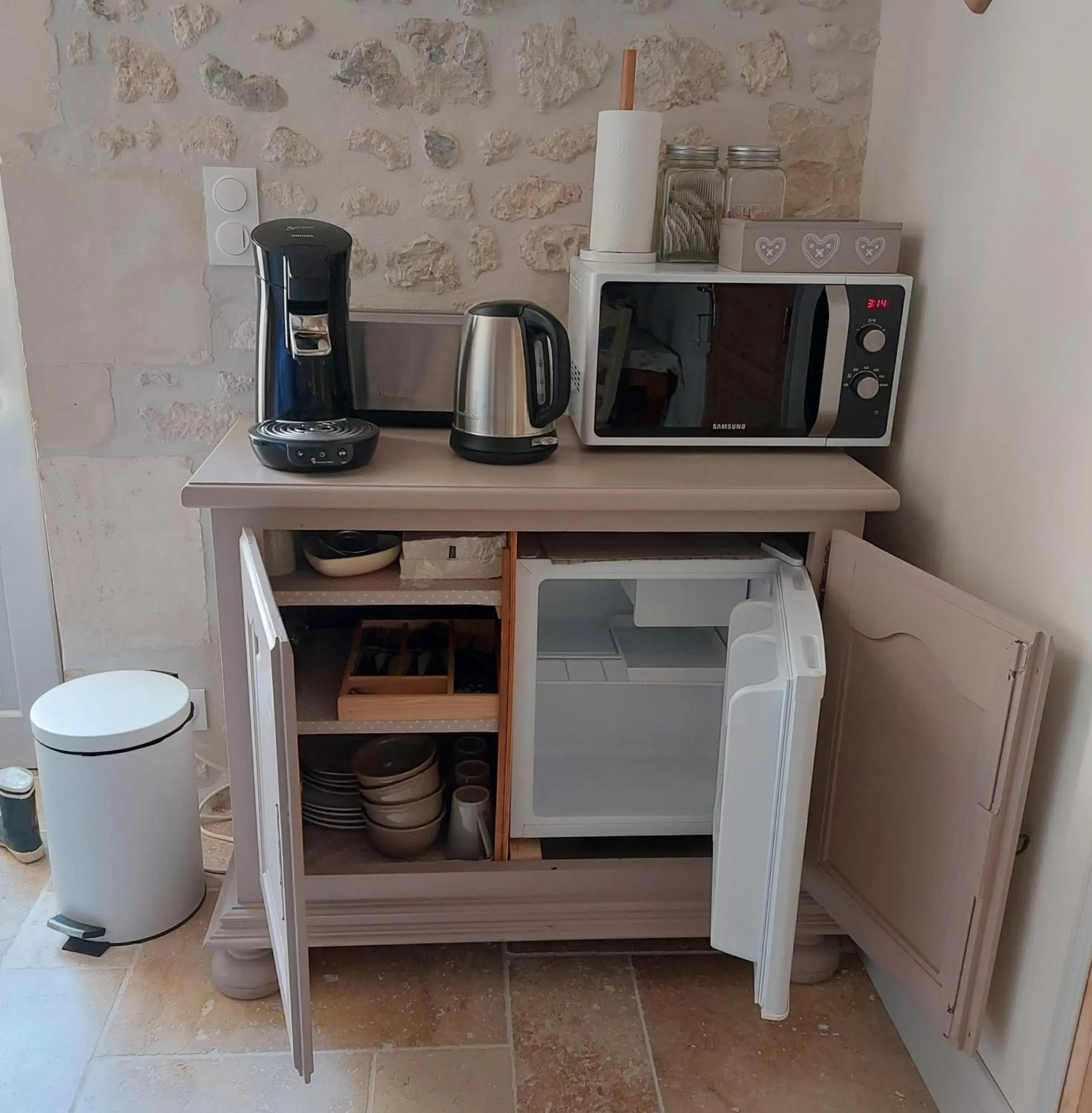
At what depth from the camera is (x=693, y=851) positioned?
172cm

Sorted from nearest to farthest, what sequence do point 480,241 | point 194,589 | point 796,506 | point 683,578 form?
point 796,506
point 683,578
point 480,241
point 194,589

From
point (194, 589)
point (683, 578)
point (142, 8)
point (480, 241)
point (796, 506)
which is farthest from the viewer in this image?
point (194, 589)

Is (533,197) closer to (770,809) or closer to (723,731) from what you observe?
(723,731)

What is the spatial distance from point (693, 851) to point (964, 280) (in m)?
0.99

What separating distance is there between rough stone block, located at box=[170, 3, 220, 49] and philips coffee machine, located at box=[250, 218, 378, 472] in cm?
44

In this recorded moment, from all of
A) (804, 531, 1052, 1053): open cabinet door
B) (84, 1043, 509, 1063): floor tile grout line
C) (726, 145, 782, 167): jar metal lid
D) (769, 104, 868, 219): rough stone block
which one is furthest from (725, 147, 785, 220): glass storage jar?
(84, 1043, 509, 1063): floor tile grout line

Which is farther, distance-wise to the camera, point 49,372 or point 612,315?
point 49,372

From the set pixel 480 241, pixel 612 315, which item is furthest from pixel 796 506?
pixel 480 241

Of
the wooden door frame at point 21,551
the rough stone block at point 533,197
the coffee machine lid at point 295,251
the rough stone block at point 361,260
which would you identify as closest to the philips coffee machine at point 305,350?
the coffee machine lid at point 295,251

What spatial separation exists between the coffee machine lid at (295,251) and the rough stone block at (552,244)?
0.42 metres

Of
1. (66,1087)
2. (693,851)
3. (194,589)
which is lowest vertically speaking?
(66,1087)

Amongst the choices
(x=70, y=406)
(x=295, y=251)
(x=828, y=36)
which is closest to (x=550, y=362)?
(x=295, y=251)

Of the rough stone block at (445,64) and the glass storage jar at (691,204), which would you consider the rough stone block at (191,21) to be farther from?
the glass storage jar at (691,204)

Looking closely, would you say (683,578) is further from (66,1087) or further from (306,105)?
(66,1087)
